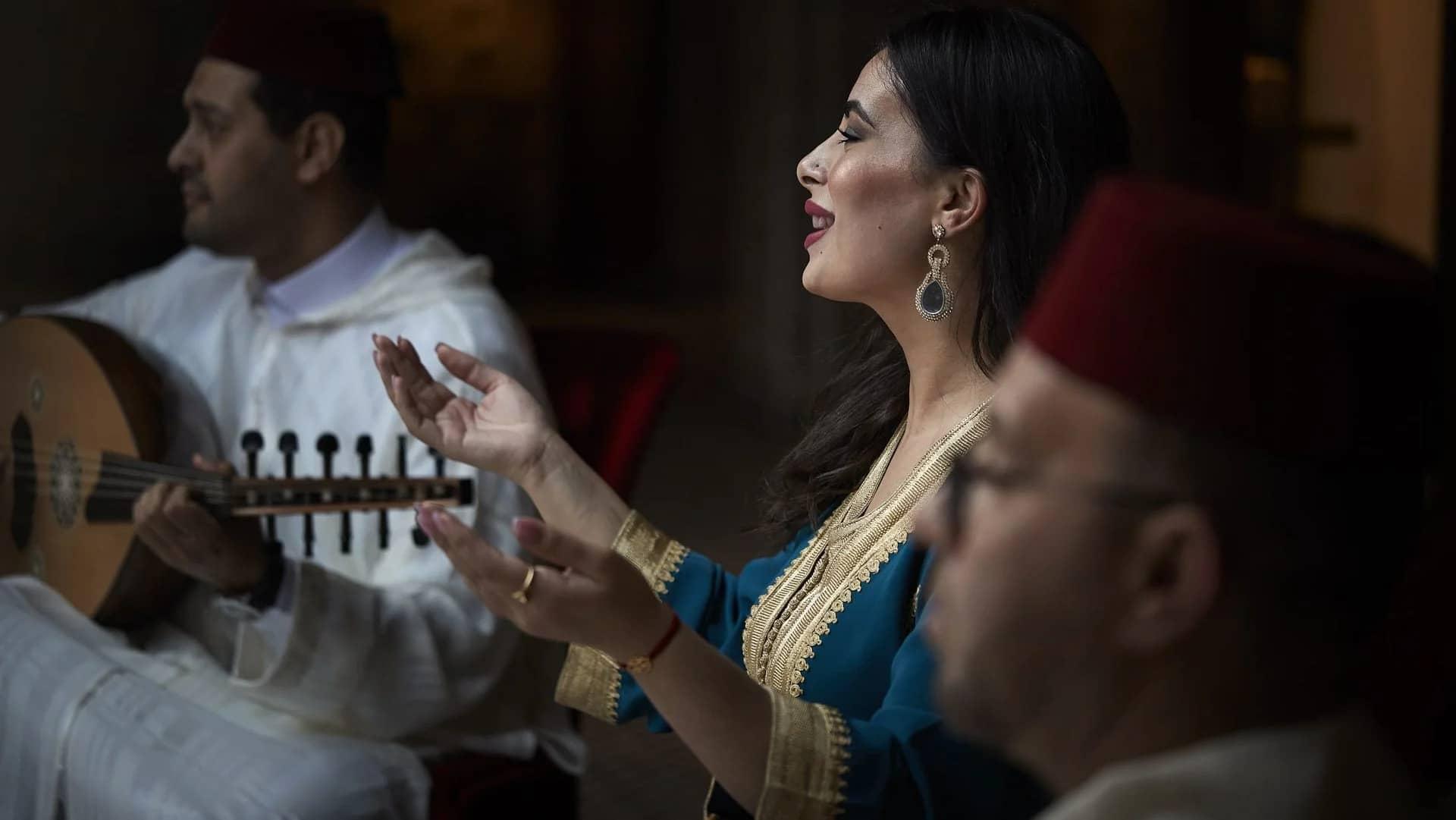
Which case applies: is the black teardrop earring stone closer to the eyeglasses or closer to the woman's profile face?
the woman's profile face

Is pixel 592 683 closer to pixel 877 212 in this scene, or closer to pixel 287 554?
pixel 877 212

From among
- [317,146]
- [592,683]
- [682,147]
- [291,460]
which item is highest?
[317,146]

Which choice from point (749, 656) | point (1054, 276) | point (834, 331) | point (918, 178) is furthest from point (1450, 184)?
point (834, 331)

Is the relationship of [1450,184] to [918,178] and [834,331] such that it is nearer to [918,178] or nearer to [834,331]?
[918,178]

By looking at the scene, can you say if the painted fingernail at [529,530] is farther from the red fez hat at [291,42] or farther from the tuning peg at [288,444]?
the red fez hat at [291,42]

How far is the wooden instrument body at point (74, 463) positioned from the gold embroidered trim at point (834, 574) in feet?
3.41

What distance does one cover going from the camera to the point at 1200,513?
83 cm

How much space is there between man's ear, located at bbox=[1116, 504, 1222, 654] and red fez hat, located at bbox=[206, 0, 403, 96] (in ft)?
6.21

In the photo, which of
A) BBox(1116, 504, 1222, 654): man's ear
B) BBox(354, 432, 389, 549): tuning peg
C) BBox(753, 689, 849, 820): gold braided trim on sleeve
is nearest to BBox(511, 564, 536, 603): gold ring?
BBox(753, 689, 849, 820): gold braided trim on sleeve

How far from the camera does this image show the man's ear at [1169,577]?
833mm

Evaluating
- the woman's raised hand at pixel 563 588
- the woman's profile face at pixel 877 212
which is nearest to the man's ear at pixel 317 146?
the woman's profile face at pixel 877 212

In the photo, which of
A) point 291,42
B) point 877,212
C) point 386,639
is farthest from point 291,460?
point 877,212

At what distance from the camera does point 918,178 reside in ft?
5.07

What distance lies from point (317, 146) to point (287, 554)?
0.66m
